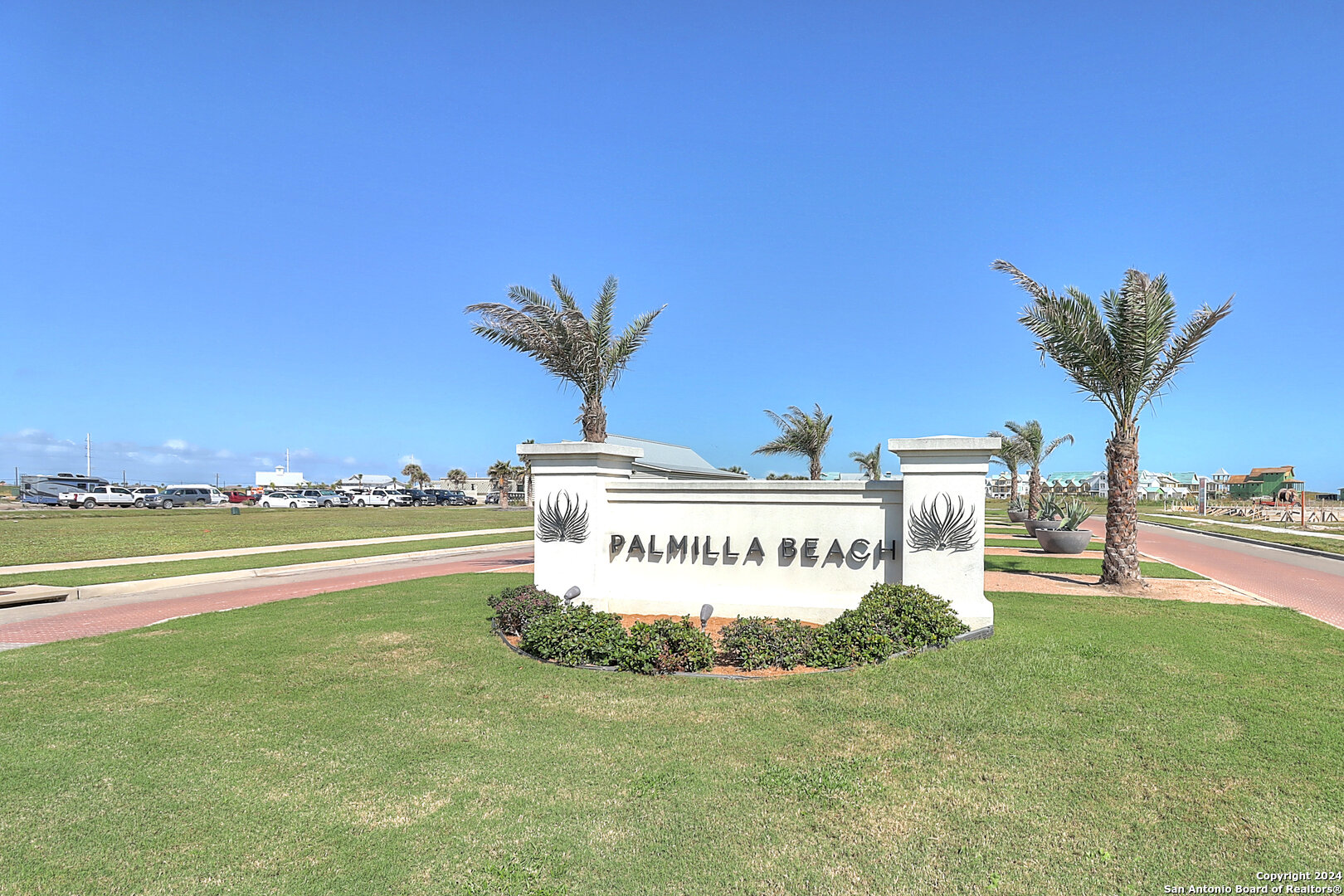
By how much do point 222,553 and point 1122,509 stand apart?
2353cm

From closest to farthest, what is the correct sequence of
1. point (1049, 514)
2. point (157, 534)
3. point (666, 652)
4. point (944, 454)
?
point (666, 652), point (944, 454), point (1049, 514), point (157, 534)

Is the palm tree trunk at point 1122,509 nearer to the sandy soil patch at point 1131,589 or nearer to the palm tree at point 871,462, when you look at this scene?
the sandy soil patch at point 1131,589

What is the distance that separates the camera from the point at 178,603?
12.8 m

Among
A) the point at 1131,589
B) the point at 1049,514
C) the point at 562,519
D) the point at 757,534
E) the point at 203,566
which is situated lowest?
the point at 203,566

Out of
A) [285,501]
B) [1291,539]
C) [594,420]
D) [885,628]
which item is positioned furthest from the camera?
[285,501]

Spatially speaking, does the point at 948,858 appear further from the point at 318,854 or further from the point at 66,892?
the point at 66,892

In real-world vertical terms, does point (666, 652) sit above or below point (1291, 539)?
above

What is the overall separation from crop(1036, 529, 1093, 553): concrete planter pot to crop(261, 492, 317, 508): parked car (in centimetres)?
6739

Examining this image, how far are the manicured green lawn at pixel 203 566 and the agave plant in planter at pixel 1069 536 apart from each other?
62.7 ft

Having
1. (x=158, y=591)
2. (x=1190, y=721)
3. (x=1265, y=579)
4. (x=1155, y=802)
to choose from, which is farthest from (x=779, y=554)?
(x=158, y=591)

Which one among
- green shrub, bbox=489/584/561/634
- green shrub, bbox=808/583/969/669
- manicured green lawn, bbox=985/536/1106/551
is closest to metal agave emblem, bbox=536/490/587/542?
green shrub, bbox=489/584/561/634

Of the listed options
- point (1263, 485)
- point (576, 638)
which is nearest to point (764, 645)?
point (576, 638)

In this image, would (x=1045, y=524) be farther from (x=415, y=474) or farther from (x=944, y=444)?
(x=415, y=474)

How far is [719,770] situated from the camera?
4.50 m
